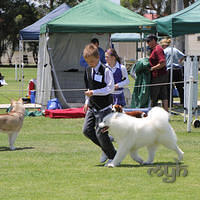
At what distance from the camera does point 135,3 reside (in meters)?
58.7

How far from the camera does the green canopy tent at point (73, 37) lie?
1370cm

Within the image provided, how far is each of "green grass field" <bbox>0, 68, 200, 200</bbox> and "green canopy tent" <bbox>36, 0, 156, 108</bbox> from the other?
3755mm

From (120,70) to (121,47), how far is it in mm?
49266

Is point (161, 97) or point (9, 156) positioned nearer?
point (9, 156)

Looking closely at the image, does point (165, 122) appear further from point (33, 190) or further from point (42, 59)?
point (42, 59)

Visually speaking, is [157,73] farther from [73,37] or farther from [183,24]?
[73,37]

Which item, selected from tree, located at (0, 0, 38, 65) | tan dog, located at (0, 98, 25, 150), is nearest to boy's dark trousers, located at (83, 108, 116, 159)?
tan dog, located at (0, 98, 25, 150)

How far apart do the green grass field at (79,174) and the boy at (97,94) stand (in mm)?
415

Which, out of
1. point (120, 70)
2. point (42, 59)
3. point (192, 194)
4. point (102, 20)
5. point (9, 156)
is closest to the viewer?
point (192, 194)

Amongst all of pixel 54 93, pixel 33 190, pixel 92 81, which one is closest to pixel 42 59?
pixel 54 93

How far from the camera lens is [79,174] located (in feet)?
21.1
